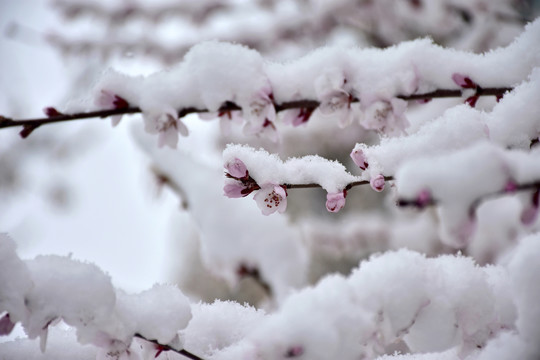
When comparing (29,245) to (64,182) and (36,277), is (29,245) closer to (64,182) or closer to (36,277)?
(64,182)

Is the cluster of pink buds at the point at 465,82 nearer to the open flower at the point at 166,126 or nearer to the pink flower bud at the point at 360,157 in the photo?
the pink flower bud at the point at 360,157

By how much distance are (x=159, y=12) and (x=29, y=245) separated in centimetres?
352

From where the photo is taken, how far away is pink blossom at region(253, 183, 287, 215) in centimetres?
70

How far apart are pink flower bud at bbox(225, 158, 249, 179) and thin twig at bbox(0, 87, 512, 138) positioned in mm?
163

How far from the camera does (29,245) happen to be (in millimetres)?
5352

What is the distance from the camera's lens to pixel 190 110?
81 cm

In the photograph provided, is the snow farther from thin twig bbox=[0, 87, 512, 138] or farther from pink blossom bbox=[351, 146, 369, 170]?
thin twig bbox=[0, 87, 512, 138]

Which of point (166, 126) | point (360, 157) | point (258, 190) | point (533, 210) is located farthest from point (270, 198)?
point (533, 210)

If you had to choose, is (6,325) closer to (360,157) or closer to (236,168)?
(236,168)

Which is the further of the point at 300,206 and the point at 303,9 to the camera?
the point at 300,206

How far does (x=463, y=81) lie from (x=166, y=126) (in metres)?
0.53

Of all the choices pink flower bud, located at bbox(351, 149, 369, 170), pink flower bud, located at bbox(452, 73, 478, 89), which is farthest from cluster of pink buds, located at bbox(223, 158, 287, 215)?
pink flower bud, located at bbox(452, 73, 478, 89)

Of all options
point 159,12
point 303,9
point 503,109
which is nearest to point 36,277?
point 503,109

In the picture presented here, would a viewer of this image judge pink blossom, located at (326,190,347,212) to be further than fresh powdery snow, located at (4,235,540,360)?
Yes
